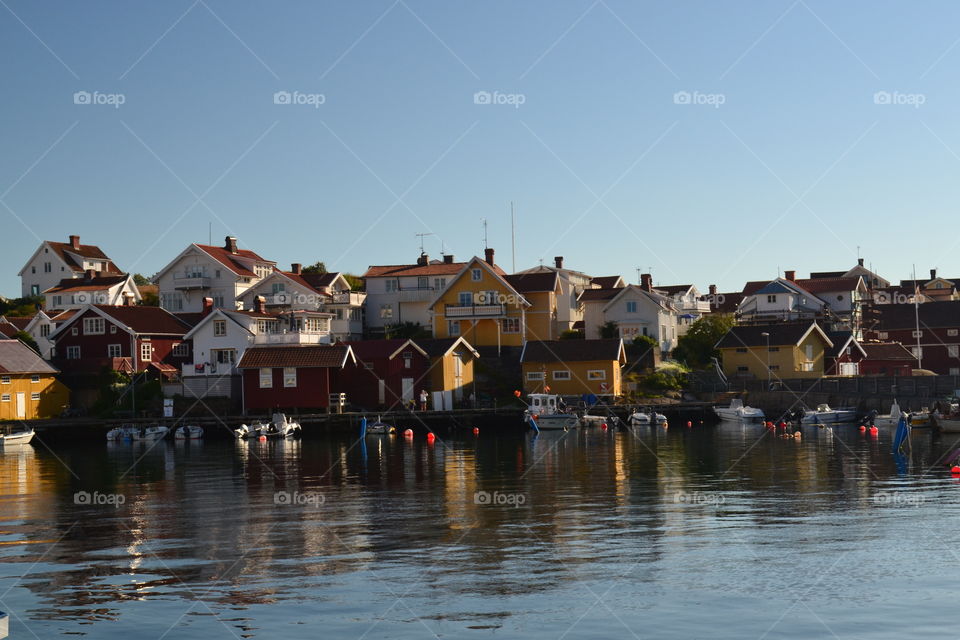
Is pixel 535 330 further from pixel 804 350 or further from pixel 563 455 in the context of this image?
pixel 563 455

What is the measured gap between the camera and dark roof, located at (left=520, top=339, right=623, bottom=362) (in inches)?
3285

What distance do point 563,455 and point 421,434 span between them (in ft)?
66.6

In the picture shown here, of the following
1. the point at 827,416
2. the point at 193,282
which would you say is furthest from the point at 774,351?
the point at 193,282

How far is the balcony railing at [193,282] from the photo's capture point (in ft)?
336

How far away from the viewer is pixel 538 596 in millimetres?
21359

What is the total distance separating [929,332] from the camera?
4190 inches

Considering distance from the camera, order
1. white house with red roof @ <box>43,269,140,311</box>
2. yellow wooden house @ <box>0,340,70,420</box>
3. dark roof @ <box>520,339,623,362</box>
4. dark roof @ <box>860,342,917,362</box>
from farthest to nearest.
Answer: white house with red roof @ <box>43,269,140,311</box>
dark roof @ <box>860,342,917,362</box>
dark roof @ <box>520,339,623,362</box>
yellow wooden house @ <box>0,340,70,420</box>

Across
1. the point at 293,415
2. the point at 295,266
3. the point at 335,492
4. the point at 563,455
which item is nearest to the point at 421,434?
the point at 293,415

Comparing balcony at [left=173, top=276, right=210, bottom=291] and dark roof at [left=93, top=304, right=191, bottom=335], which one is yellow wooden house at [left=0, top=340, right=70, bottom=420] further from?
balcony at [left=173, top=276, right=210, bottom=291]

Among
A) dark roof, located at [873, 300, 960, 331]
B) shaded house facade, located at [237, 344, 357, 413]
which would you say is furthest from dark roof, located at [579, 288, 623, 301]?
shaded house facade, located at [237, 344, 357, 413]

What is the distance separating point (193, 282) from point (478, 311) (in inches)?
1096

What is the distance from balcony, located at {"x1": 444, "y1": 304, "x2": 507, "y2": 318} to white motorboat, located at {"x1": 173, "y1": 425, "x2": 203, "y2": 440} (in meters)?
26.8

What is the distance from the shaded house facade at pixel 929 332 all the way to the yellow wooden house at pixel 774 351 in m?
17.5

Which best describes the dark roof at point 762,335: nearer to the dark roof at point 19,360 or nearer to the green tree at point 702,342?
the green tree at point 702,342
